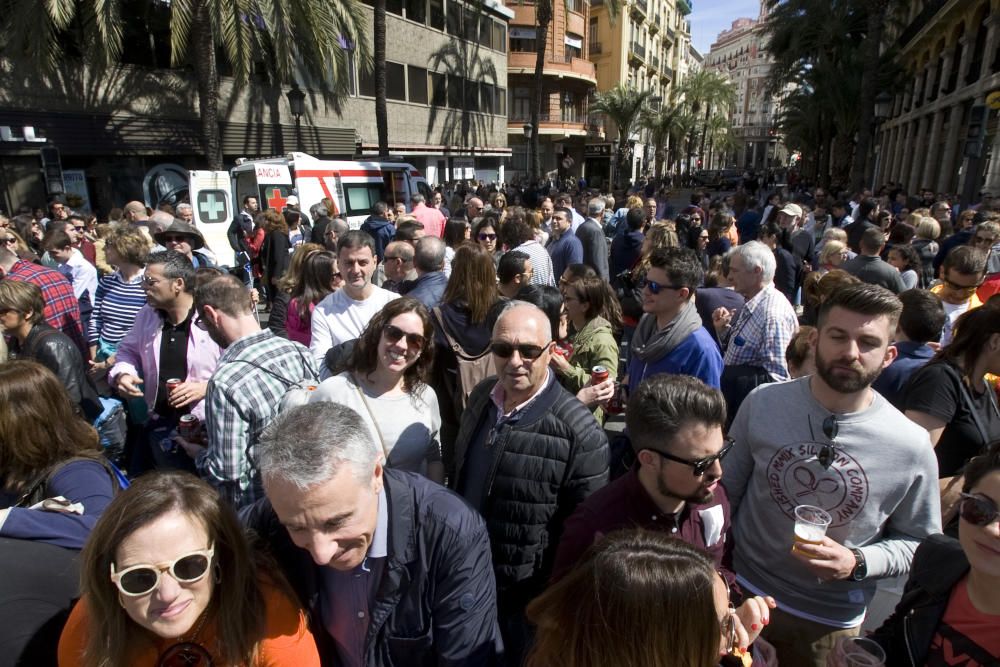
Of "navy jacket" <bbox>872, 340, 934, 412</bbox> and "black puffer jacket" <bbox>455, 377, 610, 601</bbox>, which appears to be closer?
"black puffer jacket" <bbox>455, 377, 610, 601</bbox>

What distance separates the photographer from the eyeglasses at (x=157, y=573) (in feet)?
4.52

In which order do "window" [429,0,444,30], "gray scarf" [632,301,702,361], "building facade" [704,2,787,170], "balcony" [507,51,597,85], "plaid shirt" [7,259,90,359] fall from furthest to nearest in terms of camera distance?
"building facade" [704,2,787,170] → "balcony" [507,51,597,85] → "window" [429,0,444,30] → "plaid shirt" [7,259,90,359] → "gray scarf" [632,301,702,361]

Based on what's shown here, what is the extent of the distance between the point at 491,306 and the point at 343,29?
17230 millimetres

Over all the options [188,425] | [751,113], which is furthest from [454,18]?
[751,113]

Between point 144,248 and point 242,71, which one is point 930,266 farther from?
point 242,71

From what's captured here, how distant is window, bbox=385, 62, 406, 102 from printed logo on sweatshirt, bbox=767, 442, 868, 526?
964 inches

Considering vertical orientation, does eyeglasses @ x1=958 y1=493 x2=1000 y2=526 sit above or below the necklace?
above

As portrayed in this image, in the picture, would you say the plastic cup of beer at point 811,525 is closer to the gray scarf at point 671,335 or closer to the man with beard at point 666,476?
the man with beard at point 666,476

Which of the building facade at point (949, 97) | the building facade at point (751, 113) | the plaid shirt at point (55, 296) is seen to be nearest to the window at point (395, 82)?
the building facade at point (949, 97)

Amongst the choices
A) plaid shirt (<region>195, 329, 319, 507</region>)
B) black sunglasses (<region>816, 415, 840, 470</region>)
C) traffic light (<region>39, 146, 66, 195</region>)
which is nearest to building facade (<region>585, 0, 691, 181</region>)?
traffic light (<region>39, 146, 66, 195</region>)

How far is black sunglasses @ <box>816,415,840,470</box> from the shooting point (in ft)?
6.44

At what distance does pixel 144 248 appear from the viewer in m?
4.39

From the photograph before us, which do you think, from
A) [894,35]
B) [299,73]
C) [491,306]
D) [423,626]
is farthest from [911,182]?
[423,626]

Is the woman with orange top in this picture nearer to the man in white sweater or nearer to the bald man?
the bald man
